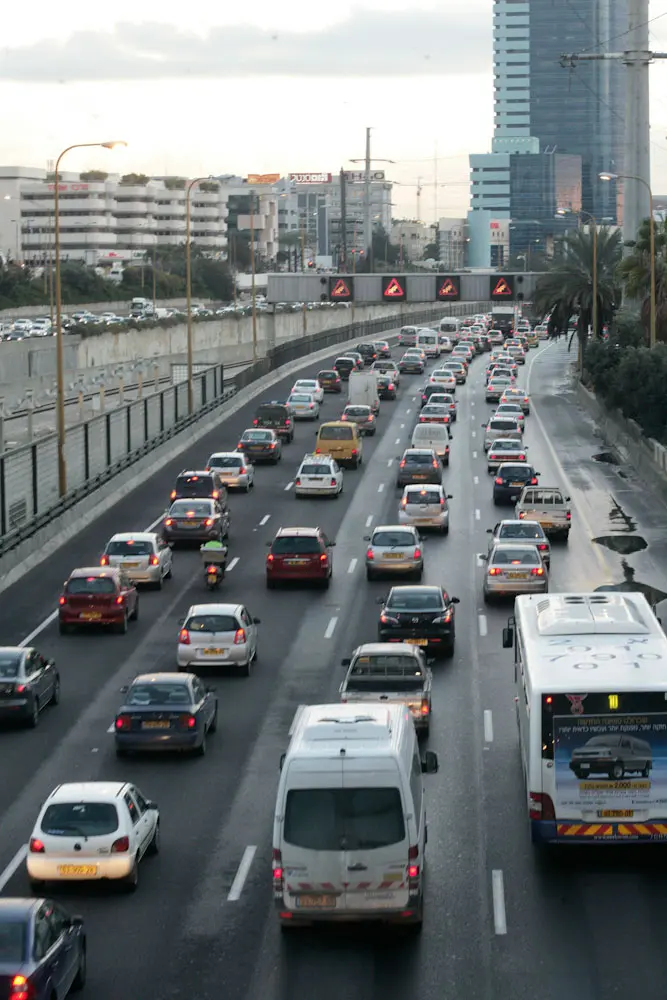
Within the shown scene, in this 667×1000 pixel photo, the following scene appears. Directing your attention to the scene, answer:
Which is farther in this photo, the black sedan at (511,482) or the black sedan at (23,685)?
the black sedan at (511,482)

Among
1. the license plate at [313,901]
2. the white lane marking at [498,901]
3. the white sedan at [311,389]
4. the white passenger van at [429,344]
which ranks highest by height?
the white passenger van at [429,344]

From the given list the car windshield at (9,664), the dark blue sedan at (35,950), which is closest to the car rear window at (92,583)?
the car windshield at (9,664)

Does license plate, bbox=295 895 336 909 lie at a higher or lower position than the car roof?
lower

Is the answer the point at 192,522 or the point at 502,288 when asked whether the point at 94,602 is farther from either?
the point at 502,288

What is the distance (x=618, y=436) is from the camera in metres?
71.8

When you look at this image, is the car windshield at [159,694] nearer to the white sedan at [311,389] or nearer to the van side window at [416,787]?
the van side window at [416,787]

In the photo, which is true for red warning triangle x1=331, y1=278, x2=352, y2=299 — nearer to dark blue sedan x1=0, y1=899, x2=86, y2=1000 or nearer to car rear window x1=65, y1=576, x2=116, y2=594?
car rear window x1=65, y1=576, x2=116, y2=594

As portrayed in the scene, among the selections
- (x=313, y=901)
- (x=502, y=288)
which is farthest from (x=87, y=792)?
(x=502, y=288)

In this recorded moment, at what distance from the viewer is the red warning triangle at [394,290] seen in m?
121

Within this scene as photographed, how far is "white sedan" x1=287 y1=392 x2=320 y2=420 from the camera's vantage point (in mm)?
82188

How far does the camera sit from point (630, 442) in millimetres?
68062

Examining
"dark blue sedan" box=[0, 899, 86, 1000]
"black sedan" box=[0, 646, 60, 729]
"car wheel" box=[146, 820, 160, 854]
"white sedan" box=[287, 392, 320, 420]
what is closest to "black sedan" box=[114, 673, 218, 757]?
"black sedan" box=[0, 646, 60, 729]

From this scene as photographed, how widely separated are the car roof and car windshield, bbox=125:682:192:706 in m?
6.21

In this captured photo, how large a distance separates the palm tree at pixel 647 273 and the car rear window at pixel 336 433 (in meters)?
19.7
